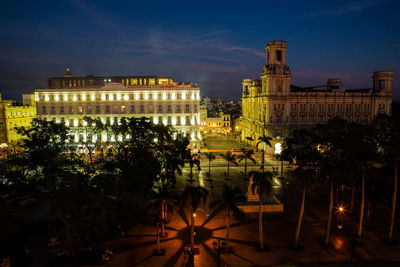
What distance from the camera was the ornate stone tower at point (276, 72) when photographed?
67.8m

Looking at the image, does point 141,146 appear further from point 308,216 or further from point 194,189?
point 308,216

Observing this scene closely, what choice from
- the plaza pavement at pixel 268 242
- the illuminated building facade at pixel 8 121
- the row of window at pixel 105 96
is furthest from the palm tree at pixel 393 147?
the illuminated building facade at pixel 8 121

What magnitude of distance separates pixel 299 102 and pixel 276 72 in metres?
10.4

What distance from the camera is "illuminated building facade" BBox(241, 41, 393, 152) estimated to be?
224 feet

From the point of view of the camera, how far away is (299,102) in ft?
230

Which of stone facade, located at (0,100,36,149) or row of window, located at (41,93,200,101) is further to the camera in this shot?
stone facade, located at (0,100,36,149)

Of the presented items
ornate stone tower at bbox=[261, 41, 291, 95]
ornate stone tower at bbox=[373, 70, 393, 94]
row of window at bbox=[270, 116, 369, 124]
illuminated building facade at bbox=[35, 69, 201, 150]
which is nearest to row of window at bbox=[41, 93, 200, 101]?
illuminated building facade at bbox=[35, 69, 201, 150]

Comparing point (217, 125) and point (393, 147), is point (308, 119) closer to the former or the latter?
point (217, 125)

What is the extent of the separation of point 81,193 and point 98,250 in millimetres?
6676

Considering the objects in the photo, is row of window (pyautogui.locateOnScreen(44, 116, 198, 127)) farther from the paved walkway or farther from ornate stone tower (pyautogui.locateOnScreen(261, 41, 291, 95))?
the paved walkway

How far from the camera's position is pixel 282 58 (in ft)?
226

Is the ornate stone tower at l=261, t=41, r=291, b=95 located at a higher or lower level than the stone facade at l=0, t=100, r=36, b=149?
higher

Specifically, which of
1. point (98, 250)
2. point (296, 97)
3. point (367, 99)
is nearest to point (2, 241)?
point (98, 250)

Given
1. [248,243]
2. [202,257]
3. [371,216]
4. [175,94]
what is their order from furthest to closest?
1. [175,94]
2. [371,216]
3. [248,243]
4. [202,257]
